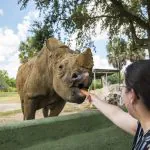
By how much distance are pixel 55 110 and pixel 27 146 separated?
204 centimetres

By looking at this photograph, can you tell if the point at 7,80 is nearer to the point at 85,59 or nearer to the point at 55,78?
the point at 55,78

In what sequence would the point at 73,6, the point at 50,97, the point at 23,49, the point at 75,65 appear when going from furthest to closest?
the point at 23,49 → the point at 73,6 → the point at 50,97 → the point at 75,65

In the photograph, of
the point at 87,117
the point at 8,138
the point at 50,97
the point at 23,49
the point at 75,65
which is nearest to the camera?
the point at 8,138

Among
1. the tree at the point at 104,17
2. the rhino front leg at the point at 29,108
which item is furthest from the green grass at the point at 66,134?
the tree at the point at 104,17

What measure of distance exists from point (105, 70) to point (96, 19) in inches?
921

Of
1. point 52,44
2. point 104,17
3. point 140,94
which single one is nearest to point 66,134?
point 52,44

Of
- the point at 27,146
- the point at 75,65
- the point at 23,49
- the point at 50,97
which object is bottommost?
the point at 27,146

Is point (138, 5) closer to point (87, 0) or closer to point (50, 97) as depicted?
point (87, 0)

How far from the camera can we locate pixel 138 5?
18016 millimetres

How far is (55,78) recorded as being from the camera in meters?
5.12

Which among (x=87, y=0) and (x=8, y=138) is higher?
(x=87, y=0)

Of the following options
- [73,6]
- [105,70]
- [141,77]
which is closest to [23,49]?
[73,6]

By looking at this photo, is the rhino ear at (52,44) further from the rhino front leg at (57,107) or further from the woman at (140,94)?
the woman at (140,94)

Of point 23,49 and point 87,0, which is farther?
point 23,49
